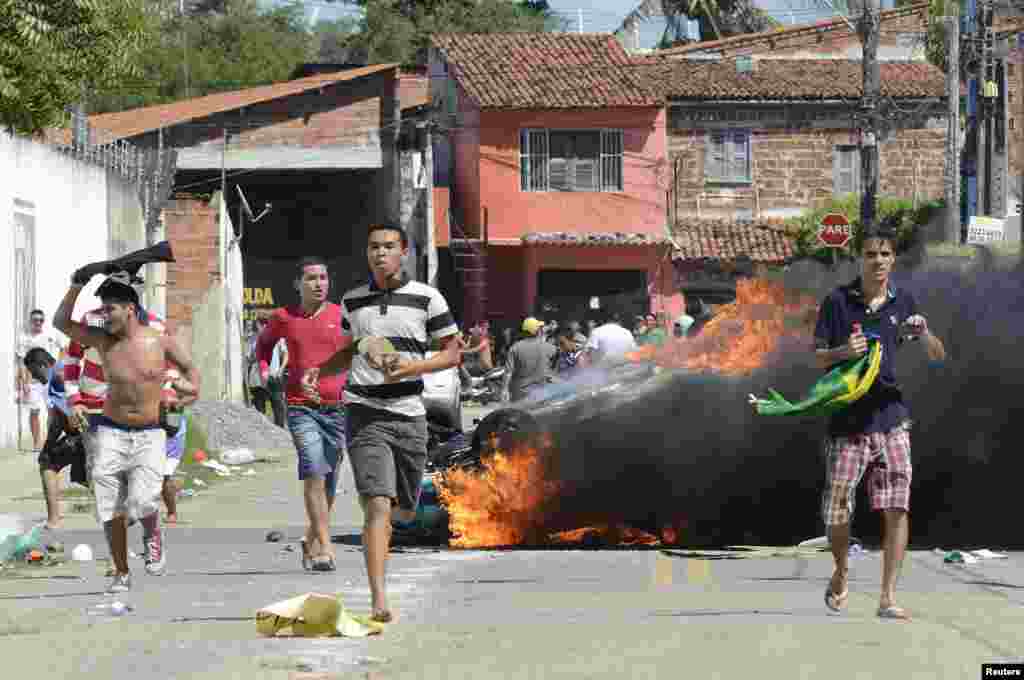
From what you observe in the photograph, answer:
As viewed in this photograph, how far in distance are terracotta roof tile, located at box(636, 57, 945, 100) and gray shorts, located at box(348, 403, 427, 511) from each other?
4249 centimetres

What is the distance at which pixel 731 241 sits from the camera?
169ft

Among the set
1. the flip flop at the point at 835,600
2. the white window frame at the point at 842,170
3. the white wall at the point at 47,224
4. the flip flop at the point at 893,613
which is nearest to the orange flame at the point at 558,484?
the flip flop at the point at 835,600

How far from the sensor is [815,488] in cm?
1350

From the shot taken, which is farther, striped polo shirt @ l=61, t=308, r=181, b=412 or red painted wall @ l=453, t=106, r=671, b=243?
red painted wall @ l=453, t=106, r=671, b=243

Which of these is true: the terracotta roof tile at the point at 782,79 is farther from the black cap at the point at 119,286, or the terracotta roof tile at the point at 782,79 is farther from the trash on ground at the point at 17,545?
the black cap at the point at 119,286

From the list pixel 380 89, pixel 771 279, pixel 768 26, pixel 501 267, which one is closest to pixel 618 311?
pixel 501 267

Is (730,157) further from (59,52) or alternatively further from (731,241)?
(59,52)

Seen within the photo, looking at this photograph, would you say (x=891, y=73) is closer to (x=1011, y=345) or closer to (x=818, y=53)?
(x=818, y=53)

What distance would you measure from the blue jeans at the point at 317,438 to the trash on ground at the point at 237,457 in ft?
35.7

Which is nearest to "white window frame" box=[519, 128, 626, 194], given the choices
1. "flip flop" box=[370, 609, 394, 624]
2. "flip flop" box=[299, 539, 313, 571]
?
"flip flop" box=[299, 539, 313, 571]

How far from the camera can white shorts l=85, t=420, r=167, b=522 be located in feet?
34.1

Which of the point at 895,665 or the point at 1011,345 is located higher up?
the point at 1011,345

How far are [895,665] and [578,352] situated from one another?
19.7 metres

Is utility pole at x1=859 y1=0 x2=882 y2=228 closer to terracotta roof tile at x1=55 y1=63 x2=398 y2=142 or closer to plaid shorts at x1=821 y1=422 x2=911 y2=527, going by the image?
terracotta roof tile at x1=55 y1=63 x2=398 y2=142
